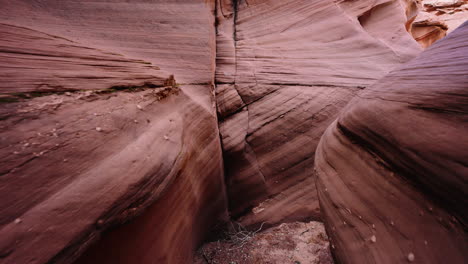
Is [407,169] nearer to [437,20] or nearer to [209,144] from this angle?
[209,144]

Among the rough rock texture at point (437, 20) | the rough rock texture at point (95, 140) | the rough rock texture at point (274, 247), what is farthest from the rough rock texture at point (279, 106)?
the rough rock texture at point (437, 20)

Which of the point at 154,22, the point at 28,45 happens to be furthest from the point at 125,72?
the point at 154,22

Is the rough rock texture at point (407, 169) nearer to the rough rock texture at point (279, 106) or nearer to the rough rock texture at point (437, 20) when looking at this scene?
the rough rock texture at point (279, 106)

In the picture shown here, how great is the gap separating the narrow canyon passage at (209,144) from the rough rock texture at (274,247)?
0.07ft

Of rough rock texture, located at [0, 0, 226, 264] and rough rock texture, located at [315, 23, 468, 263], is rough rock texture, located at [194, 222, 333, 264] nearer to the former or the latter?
rough rock texture, located at [0, 0, 226, 264]

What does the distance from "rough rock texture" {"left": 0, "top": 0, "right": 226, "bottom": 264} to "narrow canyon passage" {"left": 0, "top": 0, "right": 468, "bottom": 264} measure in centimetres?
1

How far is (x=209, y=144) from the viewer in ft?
9.88

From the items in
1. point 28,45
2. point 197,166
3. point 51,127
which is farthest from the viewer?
point 197,166

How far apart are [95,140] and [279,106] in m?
2.88

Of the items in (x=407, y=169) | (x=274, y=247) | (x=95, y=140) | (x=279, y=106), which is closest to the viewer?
(x=407, y=169)

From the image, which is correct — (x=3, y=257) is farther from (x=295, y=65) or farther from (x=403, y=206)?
(x=295, y=65)

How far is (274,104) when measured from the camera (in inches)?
141

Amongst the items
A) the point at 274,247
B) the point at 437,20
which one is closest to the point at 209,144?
the point at 274,247

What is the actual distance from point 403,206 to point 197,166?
217 centimetres
